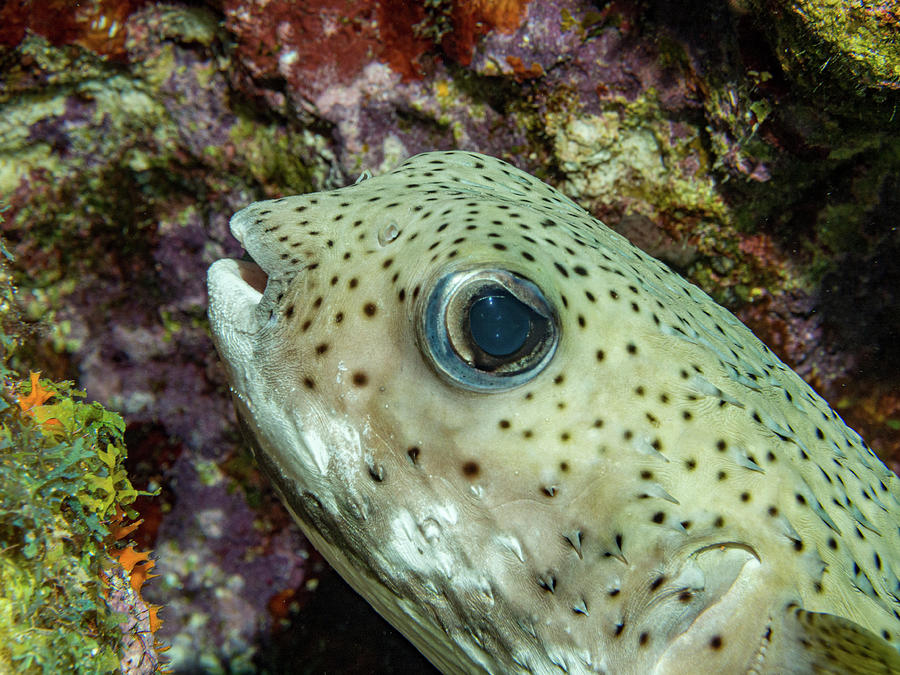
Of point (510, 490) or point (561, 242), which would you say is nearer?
point (510, 490)

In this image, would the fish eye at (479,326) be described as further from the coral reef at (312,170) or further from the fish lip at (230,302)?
the coral reef at (312,170)

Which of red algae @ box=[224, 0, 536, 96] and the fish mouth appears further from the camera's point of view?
red algae @ box=[224, 0, 536, 96]

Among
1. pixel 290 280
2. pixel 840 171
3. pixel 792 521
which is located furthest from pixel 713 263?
pixel 290 280

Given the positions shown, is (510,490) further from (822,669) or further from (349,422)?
(822,669)

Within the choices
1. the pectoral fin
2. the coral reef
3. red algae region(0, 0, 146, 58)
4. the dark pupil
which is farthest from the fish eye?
red algae region(0, 0, 146, 58)

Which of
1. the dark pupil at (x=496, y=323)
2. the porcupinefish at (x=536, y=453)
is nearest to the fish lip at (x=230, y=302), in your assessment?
the porcupinefish at (x=536, y=453)

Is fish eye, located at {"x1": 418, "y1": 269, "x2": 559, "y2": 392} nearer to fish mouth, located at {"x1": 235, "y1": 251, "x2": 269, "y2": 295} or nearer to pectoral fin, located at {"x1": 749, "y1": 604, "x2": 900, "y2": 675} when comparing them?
fish mouth, located at {"x1": 235, "y1": 251, "x2": 269, "y2": 295}
